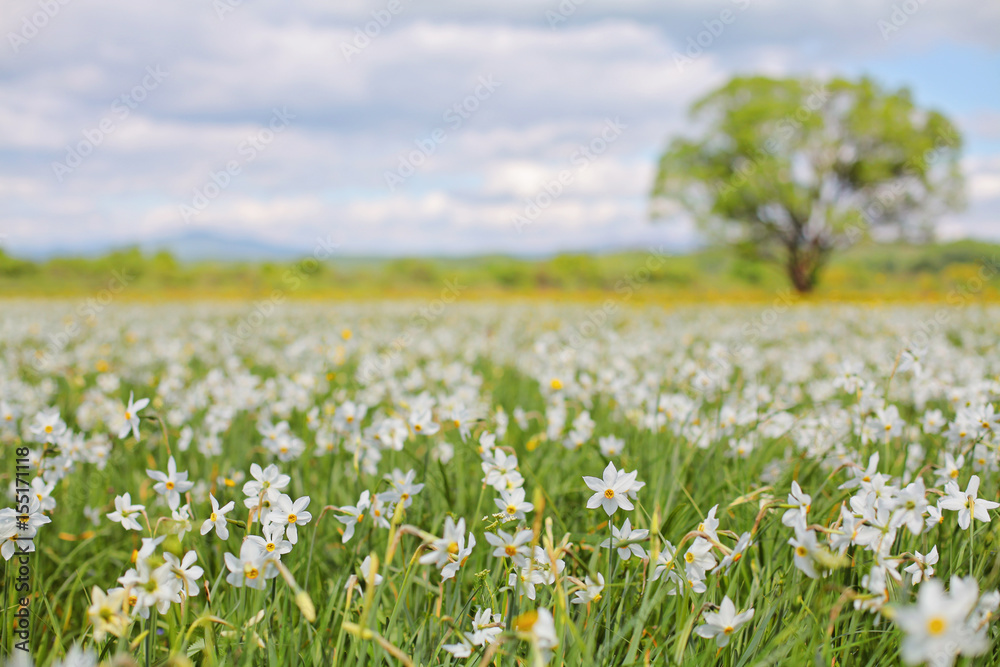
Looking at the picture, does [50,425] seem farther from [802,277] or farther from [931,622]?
[802,277]

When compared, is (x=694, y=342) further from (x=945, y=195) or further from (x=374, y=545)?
(x=945, y=195)

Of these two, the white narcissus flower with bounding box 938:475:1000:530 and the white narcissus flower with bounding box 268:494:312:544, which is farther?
the white narcissus flower with bounding box 938:475:1000:530

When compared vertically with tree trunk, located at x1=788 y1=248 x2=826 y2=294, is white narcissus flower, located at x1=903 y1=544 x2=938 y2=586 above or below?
below

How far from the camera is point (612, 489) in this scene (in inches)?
78.5

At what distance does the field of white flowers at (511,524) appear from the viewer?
Answer: 1.82 meters

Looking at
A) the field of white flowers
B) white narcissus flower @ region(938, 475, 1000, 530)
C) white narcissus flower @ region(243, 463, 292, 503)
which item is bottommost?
the field of white flowers

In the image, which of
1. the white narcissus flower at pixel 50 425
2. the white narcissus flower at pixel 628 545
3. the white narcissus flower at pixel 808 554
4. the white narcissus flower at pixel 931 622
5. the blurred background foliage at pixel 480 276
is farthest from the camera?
the blurred background foliage at pixel 480 276

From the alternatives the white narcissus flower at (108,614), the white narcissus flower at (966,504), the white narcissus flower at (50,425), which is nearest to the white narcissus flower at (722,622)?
the white narcissus flower at (966,504)

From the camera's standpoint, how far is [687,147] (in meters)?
41.6

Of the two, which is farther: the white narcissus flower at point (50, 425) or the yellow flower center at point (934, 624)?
the white narcissus flower at point (50, 425)

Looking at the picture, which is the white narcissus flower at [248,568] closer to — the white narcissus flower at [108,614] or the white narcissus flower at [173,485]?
the white narcissus flower at [108,614]

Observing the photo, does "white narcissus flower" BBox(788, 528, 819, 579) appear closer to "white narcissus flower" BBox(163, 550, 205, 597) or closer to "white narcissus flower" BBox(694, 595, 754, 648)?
"white narcissus flower" BBox(694, 595, 754, 648)

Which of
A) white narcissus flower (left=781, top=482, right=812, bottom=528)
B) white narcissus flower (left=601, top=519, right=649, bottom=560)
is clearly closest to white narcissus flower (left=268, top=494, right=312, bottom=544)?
white narcissus flower (left=601, top=519, right=649, bottom=560)

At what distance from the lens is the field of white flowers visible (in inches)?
71.6
